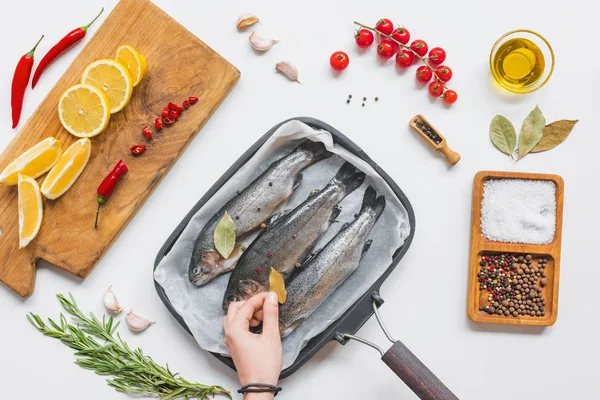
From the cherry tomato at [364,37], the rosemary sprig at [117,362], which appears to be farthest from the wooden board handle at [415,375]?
the cherry tomato at [364,37]

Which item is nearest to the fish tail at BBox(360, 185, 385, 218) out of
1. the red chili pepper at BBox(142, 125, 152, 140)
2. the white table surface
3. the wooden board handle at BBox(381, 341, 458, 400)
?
the white table surface

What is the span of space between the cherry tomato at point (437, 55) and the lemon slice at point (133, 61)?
3.71 feet

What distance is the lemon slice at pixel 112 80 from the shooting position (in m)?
2.12

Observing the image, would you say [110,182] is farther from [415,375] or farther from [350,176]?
[415,375]

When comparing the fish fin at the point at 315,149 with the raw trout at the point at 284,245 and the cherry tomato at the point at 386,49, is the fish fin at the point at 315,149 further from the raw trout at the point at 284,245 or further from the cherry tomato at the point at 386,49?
the cherry tomato at the point at 386,49

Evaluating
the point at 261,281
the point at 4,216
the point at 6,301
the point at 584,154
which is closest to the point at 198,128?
the point at 261,281

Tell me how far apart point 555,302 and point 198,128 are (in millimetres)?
1591

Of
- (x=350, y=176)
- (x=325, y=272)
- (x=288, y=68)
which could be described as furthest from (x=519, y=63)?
(x=325, y=272)

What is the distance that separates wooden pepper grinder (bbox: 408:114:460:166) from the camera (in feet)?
7.25

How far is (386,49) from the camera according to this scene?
2191 mm

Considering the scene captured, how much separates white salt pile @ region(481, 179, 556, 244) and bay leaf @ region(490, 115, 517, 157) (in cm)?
14

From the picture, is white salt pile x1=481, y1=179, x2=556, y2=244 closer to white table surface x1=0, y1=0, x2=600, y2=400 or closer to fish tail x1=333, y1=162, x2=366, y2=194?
white table surface x1=0, y1=0, x2=600, y2=400

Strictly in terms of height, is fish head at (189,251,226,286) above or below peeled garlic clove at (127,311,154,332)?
above

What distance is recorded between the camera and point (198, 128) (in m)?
2.21
